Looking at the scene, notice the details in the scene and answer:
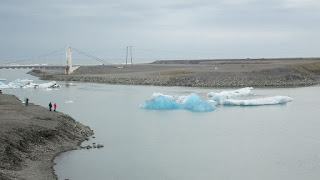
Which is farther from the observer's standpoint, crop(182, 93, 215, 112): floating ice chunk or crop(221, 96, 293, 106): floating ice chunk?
crop(221, 96, 293, 106): floating ice chunk

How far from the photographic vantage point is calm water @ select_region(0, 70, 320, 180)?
9.44m

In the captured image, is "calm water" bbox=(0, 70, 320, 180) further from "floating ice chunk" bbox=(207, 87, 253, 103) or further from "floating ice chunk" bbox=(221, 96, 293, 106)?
"floating ice chunk" bbox=(207, 87, 253, 103)

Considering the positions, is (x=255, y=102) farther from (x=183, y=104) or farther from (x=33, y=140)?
(x=33, y=140)

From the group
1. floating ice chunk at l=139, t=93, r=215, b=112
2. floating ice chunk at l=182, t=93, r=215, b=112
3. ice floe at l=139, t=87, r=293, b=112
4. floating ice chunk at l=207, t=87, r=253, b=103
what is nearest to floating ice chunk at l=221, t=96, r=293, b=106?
ice floe at l=139, t=87, r=293, b=112

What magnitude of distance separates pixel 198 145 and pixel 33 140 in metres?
4.71

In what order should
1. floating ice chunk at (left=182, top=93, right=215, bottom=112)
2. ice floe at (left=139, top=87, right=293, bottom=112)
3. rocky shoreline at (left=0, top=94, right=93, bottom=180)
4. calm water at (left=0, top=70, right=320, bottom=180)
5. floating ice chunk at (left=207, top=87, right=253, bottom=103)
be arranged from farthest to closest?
floating ice chunk at (left=207, top=87, right=253, bottom=103) → ice floe at (left=139, top=87, right=293, bottom=112) → floating ice chunk at (left=182, top=93, right=215, bottom=112) → calm water at (left=0, top=70, right=320, bottom=180) → rocky shoreline at (left=0, top=94, right=93, bottom=180)

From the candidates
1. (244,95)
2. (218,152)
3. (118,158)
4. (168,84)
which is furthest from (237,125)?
(168,84)

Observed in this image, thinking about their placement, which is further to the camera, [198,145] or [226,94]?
[226,94]

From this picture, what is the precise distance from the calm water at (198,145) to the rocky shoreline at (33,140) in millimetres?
399

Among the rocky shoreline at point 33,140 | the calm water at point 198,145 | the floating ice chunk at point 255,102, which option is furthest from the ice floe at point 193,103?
the rocky shoreline at point 33,140

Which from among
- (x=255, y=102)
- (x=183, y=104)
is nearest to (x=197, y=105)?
(x=183, y=104)

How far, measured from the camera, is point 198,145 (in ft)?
39.6

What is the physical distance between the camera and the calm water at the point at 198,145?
9.44 m

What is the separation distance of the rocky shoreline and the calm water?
1.31ft
